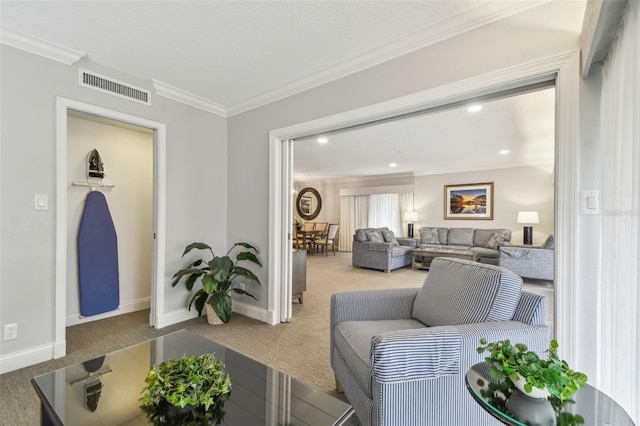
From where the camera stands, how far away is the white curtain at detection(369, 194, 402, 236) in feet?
28.1

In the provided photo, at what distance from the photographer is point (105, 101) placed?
2609 millimetres

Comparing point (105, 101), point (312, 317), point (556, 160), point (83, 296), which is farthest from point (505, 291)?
point (83, 296)

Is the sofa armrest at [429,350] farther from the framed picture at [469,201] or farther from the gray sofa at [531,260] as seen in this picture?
the framed picture at [469,201]

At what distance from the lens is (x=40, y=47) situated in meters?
2.21

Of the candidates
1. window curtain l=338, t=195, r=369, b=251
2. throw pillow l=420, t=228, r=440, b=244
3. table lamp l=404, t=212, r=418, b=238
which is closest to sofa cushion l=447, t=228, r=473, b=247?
throw pillow l=420, t=228, r=440, b=244

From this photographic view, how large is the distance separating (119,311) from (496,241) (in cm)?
677

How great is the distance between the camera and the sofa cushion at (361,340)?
1.38 meters

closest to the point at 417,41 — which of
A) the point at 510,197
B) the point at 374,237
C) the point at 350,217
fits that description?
the point at 374,237

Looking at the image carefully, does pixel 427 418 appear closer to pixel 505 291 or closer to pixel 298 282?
pixel 505 291

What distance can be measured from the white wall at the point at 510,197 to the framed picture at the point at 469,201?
0.34 ft

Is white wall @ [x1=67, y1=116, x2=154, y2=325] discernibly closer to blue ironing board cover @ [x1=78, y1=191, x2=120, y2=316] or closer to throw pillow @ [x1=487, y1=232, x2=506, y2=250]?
blue ironing board cover @ [x1=78, y1=191, x2=120, y2=316]

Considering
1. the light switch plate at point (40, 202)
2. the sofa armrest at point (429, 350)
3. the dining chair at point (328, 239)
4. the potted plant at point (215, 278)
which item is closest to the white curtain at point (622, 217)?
the sofa armrest at point (429, 350)

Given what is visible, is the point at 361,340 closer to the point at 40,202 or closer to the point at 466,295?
the point at 466,295

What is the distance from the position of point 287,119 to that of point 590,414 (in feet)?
9.31
